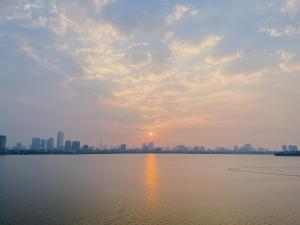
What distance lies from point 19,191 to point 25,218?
21364 millimetres

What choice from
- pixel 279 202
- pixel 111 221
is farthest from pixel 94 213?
pixel 279 202

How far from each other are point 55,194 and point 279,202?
41126 mm

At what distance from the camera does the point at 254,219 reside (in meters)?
35.5

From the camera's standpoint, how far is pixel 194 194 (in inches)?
2142

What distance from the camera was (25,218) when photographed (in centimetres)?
3366

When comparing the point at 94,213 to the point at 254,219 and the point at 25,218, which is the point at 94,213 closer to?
the point at 25,218

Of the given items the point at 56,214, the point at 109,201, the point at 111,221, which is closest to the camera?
the point at 111,221

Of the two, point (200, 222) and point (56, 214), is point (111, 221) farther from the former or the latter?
point (200, 222)

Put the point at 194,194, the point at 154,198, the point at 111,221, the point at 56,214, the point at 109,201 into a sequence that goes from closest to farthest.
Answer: the point at 111,221 → the point at 56,214 → the point at 109,201 → the point at 154,198 → the point at 194,194

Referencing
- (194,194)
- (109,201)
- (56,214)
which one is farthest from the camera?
(194,194)

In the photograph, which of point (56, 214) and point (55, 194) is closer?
point (56, 214)

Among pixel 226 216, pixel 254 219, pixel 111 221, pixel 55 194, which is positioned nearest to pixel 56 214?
pixel 111 221

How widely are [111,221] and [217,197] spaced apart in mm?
25517

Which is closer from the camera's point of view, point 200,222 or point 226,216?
point 200,222
